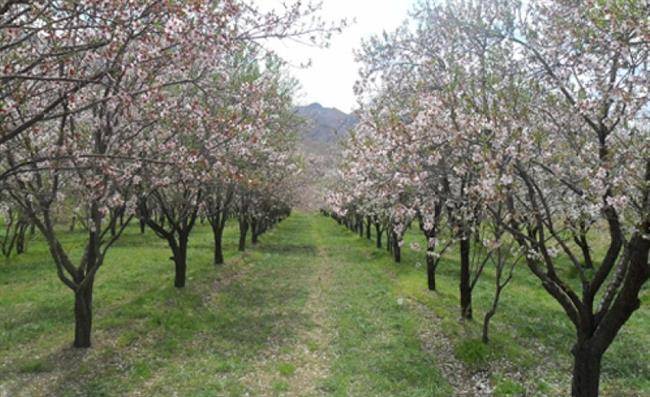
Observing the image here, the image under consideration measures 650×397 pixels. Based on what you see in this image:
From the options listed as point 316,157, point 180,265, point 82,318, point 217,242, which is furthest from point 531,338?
point 316,157

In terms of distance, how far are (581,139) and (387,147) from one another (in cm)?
411

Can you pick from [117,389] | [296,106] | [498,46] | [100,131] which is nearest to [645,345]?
[498,46]

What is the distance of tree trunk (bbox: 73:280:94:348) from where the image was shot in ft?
49.1

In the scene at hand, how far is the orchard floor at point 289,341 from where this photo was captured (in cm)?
1295

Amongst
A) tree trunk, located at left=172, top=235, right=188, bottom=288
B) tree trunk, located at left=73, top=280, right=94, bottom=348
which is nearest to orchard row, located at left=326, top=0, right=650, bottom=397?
tree trunk, located at left=73, top=280, right=94, bottom=348

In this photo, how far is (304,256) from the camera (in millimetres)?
39594

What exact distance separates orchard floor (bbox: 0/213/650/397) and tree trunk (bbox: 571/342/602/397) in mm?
2068

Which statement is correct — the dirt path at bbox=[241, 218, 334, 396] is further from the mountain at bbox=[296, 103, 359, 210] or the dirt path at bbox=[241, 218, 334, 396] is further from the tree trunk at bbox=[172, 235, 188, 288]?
the mountain at bbox=[296, 103, 359, 210]

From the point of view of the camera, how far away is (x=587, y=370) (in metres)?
10.4

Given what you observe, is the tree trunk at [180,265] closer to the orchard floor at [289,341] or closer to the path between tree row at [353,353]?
the orchard floor at [289,341]

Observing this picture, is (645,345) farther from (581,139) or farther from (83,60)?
(83,60)

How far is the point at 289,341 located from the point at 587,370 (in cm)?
909

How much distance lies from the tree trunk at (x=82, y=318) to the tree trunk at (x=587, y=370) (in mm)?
12805

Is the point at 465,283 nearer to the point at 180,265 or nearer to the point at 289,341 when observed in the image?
the point at 289,341
